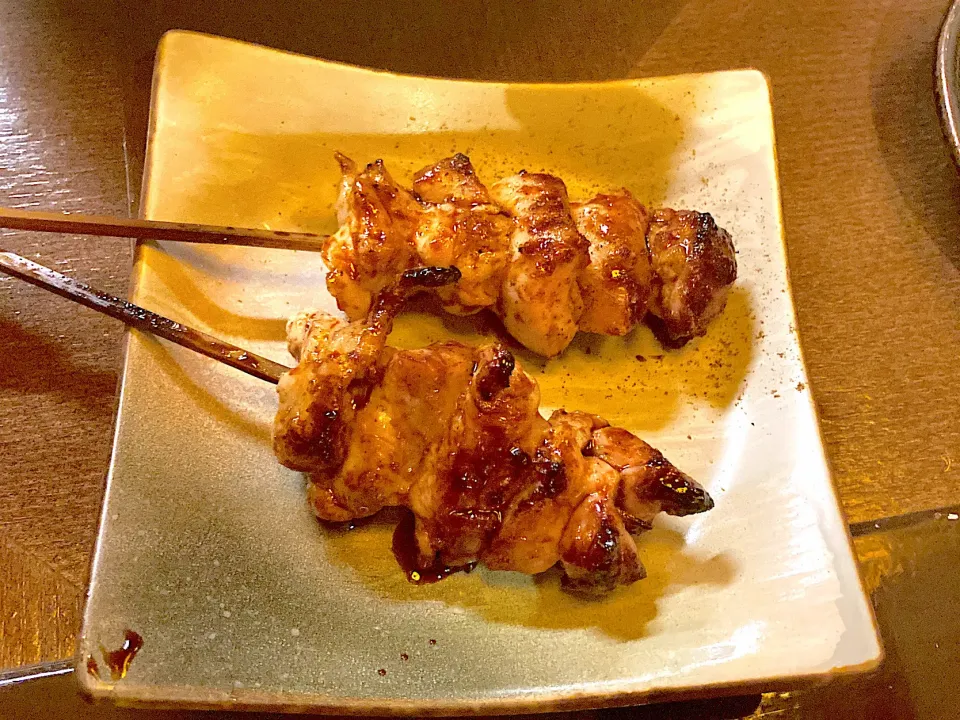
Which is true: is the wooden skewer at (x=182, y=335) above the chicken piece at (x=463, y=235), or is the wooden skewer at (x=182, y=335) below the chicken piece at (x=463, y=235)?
below

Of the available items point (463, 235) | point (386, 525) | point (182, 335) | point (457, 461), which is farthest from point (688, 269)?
point (182, 335)

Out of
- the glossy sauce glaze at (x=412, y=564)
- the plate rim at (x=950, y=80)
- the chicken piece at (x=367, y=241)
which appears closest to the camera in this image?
the glossy sauce glaze at (x=412, y=564)

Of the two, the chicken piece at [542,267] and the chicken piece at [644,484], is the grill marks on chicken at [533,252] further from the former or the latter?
the chicken piece at [644,484]

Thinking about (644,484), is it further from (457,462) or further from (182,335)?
(182,335)

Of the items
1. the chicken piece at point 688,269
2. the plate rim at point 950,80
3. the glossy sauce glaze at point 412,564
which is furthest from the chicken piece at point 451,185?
the plate rim at point 950,80

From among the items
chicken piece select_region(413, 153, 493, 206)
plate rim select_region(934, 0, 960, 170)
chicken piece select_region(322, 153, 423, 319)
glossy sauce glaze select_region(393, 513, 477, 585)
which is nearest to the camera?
glossy sauce glaze select_region(393, 513, 477, 585)

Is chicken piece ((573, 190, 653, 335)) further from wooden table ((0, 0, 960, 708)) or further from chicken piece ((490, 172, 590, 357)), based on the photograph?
wooden table ((0, 0, 960, 708))

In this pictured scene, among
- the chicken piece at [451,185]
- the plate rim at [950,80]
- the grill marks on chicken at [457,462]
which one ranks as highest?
the plate rim at [950,80]

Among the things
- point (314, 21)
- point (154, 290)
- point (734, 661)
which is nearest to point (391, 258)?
point (154, 290)

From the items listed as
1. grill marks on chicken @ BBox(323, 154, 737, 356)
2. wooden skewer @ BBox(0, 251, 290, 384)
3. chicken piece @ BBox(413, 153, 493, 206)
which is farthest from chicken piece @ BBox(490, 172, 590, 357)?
wooden skewer @ BBox(0, 251, 290, 384)
